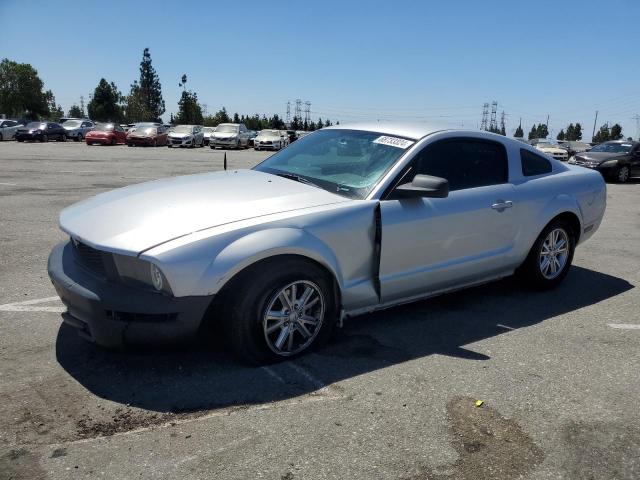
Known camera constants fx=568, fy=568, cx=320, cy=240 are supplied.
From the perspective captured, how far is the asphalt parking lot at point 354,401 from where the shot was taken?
8.63ft

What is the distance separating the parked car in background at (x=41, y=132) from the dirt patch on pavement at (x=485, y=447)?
38678 millimetres

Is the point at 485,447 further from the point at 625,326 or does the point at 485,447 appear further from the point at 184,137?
the point at 184,137

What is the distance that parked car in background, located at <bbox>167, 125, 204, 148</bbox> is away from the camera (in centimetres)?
3644

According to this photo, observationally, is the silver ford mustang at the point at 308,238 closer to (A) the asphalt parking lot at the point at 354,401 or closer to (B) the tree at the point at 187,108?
(A) the asphalt parking lot at the point at 354,401

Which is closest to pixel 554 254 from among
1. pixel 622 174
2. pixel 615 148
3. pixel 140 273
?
pixel 140 273

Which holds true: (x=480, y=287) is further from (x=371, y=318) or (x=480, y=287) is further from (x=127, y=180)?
(x=127, y=180)

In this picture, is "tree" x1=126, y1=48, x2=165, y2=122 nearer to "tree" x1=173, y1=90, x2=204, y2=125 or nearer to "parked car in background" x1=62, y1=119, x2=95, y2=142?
"tree" x1=173, y1=90, x2=204, y2=125

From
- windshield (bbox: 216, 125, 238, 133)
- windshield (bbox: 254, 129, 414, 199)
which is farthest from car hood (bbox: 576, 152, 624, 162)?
windshield (bbox: 216, 125, 238, 133)

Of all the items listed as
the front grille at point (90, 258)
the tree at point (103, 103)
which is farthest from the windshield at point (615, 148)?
the tree at point (103, 103)

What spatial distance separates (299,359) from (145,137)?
3351cm

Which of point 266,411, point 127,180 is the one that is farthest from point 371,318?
point 127,180

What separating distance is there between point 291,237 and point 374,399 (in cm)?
107

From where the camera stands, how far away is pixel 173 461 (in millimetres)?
2588

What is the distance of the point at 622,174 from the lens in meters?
18.6
